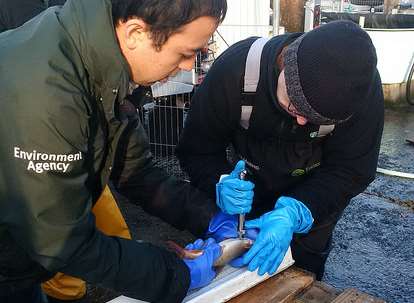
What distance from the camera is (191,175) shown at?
2.25 meters

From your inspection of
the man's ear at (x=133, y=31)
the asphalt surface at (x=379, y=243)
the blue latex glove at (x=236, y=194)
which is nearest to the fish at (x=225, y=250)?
the blue latex glove at (x=236, y=194)

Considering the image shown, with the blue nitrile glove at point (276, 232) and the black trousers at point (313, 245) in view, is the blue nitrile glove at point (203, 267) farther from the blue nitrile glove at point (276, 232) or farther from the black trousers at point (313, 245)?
the black trousers at point (313, 245)

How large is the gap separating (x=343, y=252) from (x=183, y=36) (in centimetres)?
258

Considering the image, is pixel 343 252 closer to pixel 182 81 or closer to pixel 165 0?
pixel 182 81

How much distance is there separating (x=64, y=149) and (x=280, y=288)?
96 cm

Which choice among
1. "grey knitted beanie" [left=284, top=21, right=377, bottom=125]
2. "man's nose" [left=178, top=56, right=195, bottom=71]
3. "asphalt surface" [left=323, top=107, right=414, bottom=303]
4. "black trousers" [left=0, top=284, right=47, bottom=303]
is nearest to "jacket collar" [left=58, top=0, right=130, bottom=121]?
"man's nose" [left=178, top=56, right=195, bottom=71]

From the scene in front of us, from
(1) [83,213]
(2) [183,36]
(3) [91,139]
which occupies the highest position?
(2) [183,36]

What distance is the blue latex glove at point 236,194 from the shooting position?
180 centimetres

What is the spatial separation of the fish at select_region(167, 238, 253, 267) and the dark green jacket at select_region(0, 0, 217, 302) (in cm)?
21

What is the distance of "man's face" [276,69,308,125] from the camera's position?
1.71 meters

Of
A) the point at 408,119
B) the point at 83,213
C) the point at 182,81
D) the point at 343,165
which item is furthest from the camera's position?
the point at 408,119

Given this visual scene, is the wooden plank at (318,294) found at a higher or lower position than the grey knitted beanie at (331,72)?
lower

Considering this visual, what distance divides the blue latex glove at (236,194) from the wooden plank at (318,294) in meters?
0.40

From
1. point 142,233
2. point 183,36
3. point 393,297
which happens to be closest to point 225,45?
point 142,233
